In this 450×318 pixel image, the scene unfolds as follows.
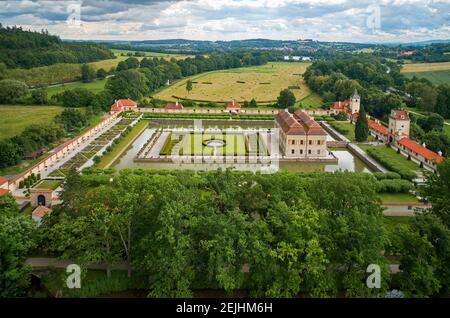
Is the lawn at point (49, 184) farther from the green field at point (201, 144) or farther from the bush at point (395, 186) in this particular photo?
the bush at point (395, 186)

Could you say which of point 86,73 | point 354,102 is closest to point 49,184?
point 354,102

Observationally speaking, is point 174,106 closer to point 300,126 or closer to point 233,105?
point 233,105

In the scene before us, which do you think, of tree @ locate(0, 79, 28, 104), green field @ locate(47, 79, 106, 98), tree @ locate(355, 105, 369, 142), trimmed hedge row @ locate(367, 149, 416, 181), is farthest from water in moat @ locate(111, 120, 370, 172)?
green field @ locate(47, 79, 106, 98)

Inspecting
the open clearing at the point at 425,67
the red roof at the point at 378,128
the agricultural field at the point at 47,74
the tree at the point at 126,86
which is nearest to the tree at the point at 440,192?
the red roof at the point at 378,128

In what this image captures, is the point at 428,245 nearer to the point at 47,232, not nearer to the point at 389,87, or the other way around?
the point at 47,232

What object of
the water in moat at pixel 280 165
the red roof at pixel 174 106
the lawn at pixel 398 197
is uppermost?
the red roof at pixel 174 106
